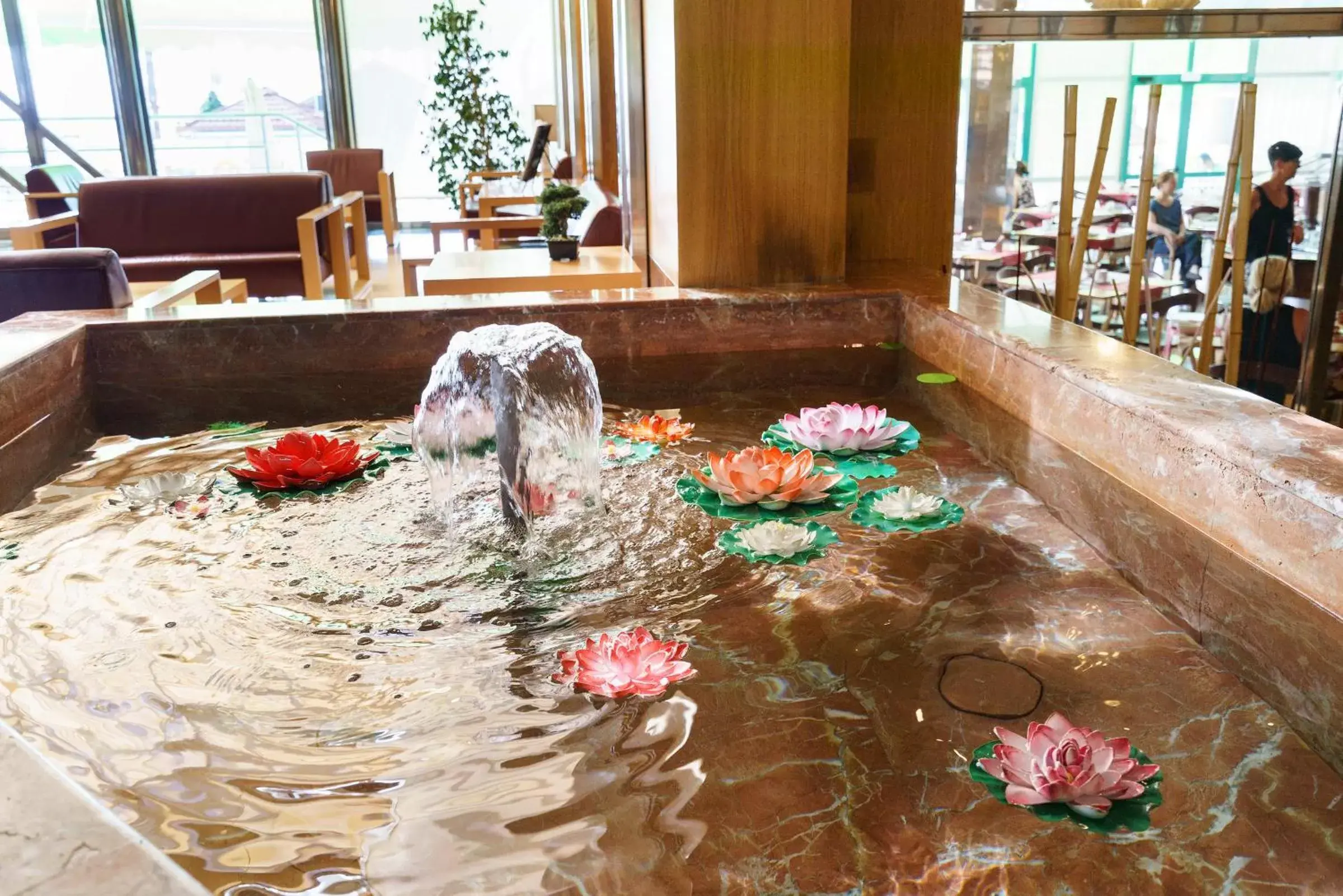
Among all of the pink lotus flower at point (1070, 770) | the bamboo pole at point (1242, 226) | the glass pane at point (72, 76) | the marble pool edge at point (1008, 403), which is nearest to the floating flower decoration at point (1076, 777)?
the pink lotus flower at point (1070, 770)

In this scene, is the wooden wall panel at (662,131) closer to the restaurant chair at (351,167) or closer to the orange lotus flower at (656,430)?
the orange lotus flower at (656,430)

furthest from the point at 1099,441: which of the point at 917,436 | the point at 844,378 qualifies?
the point at 844,378

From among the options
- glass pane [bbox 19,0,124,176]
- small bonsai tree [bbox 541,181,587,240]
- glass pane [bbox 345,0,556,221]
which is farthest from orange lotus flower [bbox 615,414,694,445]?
glass pane [bbox 19,0,124,176]

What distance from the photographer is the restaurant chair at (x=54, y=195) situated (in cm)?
671

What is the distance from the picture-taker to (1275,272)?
10.2ft

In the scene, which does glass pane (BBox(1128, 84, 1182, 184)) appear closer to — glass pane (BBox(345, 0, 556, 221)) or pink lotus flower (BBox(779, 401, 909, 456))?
pink lotus flower (BBox(779, 401, 909, 456))

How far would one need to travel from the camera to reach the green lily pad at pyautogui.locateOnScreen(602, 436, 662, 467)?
1.67 metres

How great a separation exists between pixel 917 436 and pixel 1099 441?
380mm

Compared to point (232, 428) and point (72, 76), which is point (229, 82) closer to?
point (72, 76)

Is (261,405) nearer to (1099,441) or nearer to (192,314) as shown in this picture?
(192,314)

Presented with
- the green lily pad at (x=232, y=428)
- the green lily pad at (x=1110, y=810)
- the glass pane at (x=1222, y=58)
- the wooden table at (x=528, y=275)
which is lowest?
the green lily pad at (x=1110, y=810)

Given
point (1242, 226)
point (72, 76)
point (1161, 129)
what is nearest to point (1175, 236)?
point (1161, 129)

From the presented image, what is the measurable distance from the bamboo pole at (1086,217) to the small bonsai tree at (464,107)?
7588mm

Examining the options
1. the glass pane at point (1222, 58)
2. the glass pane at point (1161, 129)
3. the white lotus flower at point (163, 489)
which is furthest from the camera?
the glass pane at point (1161, 129)
